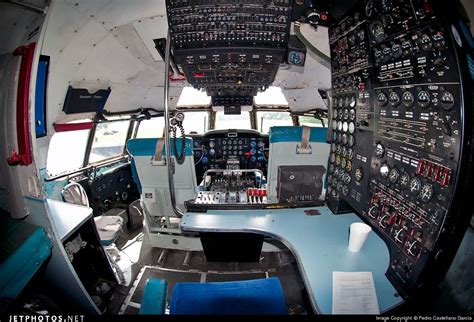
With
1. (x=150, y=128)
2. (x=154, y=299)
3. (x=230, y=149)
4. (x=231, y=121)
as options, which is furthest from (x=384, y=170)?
(x=231, y=121)

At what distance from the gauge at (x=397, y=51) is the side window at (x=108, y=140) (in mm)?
4358

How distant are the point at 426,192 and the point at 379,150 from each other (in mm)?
395

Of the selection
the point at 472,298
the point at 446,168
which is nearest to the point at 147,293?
the point at 446,168

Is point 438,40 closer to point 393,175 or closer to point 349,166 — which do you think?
point 393,175

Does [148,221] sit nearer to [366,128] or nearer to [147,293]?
[147,293]

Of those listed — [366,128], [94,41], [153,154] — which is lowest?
[153,154]

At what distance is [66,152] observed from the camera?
3.44 metres

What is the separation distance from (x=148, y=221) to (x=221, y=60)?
2.40 meters

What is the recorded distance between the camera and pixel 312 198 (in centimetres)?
198

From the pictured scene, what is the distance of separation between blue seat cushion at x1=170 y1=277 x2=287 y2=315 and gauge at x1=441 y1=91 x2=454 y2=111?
1187mm

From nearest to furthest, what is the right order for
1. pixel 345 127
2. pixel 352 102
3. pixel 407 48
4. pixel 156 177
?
pixel 407 48
pixel 352 102
pixel 345 127
pixel 156 177

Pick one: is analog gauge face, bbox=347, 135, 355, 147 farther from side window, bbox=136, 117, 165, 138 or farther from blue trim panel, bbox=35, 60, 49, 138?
side window, bbox=136, 117, 165, 138

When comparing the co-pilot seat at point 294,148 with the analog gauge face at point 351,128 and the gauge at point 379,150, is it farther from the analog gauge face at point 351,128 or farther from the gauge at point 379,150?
the gauge at point 379,150

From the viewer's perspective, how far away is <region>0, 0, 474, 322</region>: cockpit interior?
96cm
